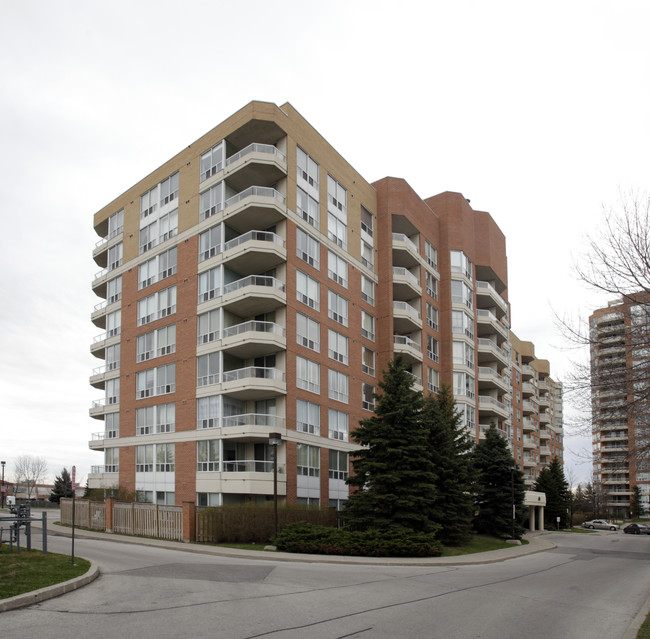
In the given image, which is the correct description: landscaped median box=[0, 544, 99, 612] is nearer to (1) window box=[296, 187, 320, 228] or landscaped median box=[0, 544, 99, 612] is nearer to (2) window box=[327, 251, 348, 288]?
(1) window box=[296, 187, 320, 228]

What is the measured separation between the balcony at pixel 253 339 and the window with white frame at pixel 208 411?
2.83 m

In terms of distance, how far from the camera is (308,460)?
3603 cm

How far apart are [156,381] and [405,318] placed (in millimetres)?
17650

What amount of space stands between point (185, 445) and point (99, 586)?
72.4 ft

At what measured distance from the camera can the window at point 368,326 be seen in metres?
43.5

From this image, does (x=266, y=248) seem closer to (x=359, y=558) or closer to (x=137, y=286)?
(x=137, y=286)

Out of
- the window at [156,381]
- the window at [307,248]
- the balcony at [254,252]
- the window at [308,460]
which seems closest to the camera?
the balcony at [254,252]

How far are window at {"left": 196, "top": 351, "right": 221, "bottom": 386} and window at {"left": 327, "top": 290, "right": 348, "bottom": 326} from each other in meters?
7.95

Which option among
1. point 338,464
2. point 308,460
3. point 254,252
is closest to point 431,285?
point 338,464

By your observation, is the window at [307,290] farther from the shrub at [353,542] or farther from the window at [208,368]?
the shrub at [353,542]

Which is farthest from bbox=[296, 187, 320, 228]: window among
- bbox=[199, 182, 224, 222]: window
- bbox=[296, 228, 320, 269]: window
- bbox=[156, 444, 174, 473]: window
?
bbox=[156, 444, 174, 473]: window

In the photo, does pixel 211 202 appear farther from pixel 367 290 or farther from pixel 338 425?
pixel 338 425

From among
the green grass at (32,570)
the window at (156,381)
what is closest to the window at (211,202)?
the window at (156,381)

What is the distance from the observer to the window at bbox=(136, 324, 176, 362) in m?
38.4
